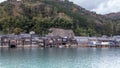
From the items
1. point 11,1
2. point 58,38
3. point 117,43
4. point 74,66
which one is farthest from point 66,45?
point 74,66

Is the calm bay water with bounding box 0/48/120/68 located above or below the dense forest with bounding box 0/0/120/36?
below

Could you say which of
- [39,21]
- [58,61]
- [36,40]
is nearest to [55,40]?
[36,40]

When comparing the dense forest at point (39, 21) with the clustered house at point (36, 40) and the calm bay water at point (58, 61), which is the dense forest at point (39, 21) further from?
the calm bay water at point (58, 61)

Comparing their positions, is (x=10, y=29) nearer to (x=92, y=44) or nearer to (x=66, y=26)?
(x=66, y=26)

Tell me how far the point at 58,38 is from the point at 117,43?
21.3 m

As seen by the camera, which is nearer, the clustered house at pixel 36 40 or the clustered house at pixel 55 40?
the clustered house at pixel 36 40

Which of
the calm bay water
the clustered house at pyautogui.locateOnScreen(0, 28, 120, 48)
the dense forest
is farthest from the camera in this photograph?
the dense forest

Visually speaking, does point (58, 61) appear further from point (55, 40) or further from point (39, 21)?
point (39, 21)

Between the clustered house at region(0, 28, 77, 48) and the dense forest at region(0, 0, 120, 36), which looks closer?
the clustered house at region(0, 28, 77, 48)

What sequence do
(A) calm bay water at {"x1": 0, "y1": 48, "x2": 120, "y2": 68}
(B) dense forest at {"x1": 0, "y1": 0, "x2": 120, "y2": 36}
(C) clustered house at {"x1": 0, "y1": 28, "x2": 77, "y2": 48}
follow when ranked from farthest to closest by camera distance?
(B) dense forest at {"x1": 0, "y1": 0, "x2": 120, "y2": 36}
(C) clustered house at {"x1": 0, "y1": 28, "x2": 77, "y2": 48}
(A) calm bay water at {"x1": 0, "y1": 48, "x2": 120, "y2": 68}

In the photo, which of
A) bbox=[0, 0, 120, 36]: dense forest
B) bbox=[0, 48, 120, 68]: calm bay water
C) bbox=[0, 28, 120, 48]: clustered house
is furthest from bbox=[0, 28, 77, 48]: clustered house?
bbox=[0, 48, 120, 68]: calm bay water

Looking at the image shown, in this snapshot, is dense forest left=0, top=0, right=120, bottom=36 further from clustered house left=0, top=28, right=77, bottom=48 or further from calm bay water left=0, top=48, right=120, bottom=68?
calm bay water left=0, top=48, right=120, bottom=68

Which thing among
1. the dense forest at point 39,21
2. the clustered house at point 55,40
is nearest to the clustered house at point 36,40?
the clustered house at point 55,40

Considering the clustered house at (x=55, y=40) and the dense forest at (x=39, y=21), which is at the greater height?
the dense forest at (x=39, y=21)
